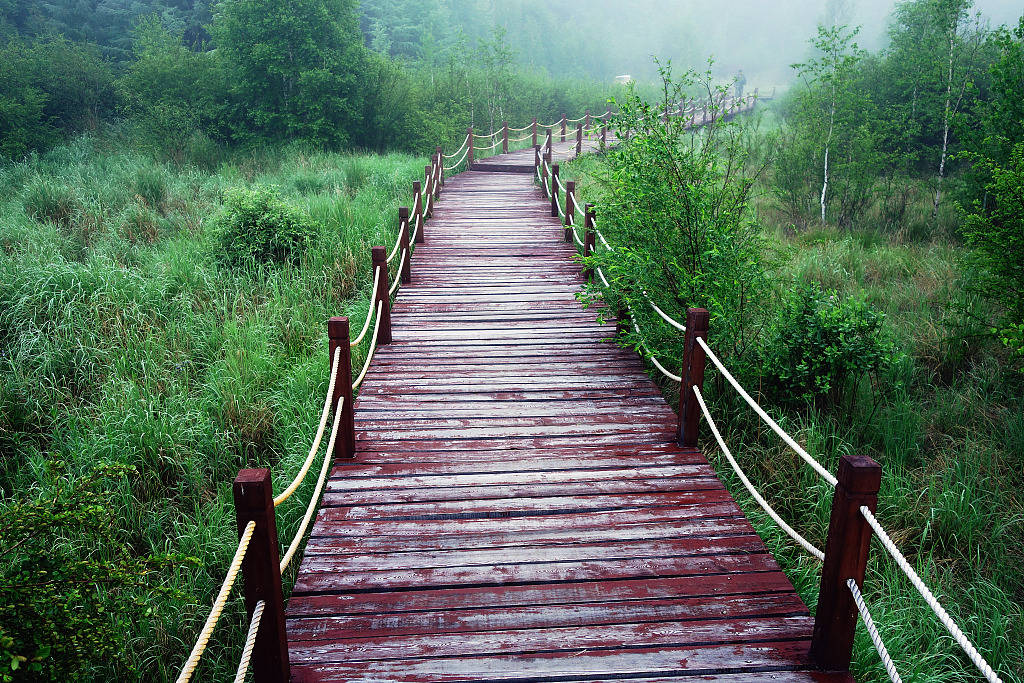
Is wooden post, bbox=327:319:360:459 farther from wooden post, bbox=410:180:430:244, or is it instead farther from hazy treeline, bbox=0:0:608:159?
hazy treeline, bbox=0:0:608:159

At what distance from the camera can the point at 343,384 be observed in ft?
14.6

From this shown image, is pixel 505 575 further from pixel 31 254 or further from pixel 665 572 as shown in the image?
pixel 31 254

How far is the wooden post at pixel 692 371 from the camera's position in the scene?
439cm

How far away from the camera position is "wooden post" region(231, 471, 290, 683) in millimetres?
2342

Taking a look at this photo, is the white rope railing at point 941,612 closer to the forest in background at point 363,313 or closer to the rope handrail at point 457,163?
the forest in background at point 363,313

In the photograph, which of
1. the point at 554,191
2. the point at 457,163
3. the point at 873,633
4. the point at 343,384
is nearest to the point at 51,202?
the point at 554,191

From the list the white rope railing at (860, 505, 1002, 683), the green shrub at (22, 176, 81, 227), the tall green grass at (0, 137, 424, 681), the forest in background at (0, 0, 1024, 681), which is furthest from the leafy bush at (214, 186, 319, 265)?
the white rope railing at (860, 505, 1002, 683)

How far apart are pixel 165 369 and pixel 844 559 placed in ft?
20.2

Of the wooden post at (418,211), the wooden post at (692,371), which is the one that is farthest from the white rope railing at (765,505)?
the wooden post at (418,211)

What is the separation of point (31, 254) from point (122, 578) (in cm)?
773

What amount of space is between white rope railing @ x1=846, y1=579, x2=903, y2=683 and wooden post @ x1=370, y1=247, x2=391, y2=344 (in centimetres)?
483

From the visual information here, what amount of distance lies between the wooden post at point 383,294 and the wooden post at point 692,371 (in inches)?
124

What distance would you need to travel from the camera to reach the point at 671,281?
226 inches

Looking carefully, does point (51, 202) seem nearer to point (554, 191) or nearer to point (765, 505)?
point (554, 191)
